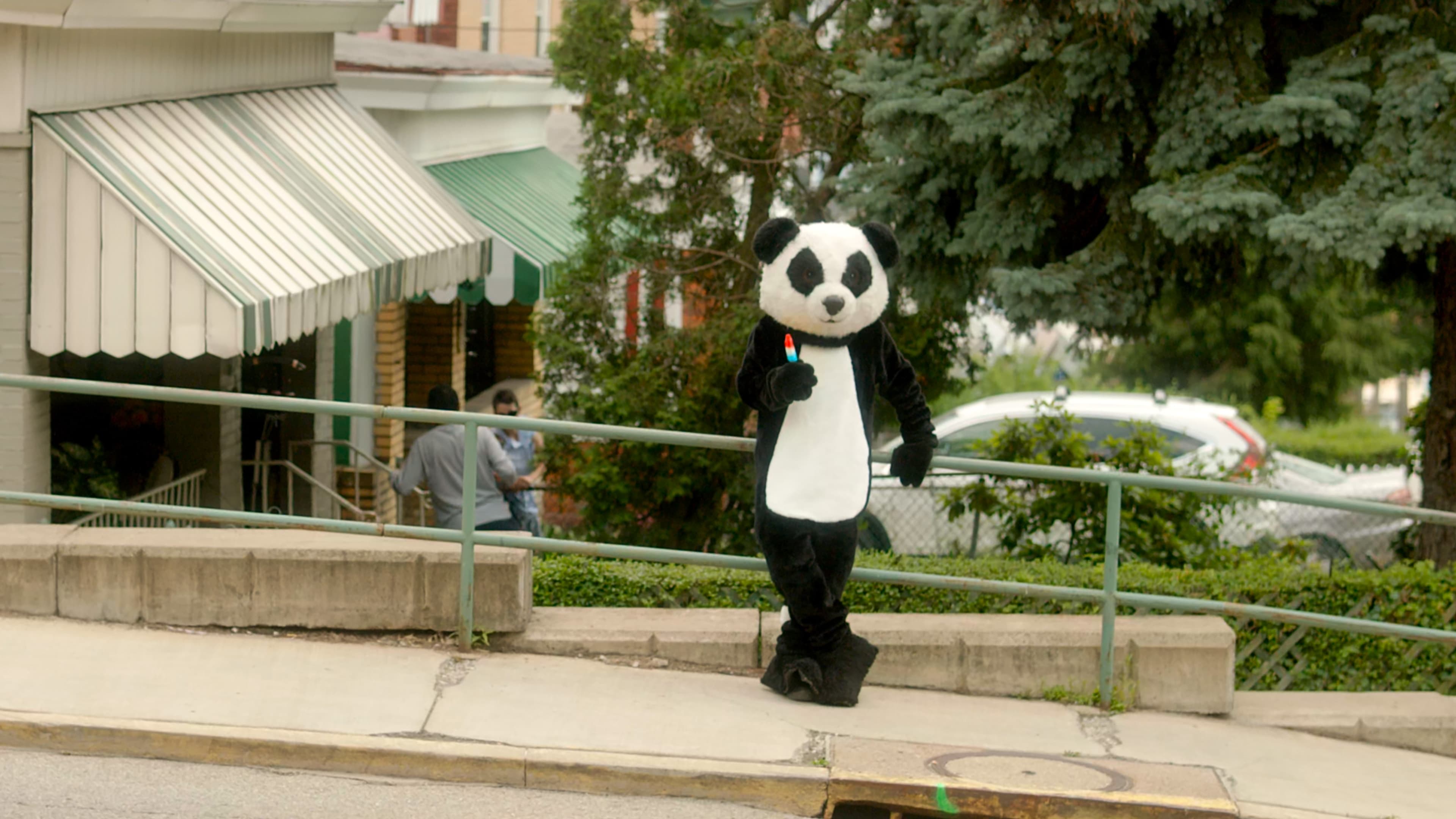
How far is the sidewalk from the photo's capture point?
17.3 feet

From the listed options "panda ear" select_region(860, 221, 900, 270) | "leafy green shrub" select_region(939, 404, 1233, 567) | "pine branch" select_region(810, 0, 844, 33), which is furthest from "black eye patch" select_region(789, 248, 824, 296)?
"pine branch" select_region(810, 0, 844, 33)

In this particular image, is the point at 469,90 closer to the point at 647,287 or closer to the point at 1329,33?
the point at 647,287

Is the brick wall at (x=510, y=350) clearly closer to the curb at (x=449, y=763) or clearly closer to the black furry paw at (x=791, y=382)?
the black furry paw at (x=791, y=382)

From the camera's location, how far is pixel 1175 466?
11375 mm

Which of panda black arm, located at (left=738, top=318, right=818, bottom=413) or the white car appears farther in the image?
the white car

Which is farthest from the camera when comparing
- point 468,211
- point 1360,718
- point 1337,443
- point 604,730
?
point 1337,443

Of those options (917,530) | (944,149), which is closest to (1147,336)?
(944,149)

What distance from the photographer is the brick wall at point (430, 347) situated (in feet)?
50.0

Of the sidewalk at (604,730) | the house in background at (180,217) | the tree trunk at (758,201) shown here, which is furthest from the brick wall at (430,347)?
the sidewalk at (604,730)

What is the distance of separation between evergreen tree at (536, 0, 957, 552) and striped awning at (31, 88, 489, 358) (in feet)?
5.19

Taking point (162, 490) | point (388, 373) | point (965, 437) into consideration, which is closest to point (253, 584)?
point (162, 490)

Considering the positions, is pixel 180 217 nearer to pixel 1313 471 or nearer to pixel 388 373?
pixel 388 373

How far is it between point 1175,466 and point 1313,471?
20.6 ft

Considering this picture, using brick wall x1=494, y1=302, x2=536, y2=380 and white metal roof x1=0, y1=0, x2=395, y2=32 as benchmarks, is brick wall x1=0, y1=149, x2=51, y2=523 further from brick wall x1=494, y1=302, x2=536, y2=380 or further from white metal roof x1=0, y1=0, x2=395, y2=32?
brick wall x1=494, y1=302, x2=536, y2=380
